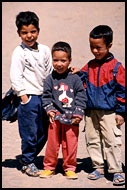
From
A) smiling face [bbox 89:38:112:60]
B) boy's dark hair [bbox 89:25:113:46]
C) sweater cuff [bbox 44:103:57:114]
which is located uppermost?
boy's dark hair [bbox 89:25:113:46]

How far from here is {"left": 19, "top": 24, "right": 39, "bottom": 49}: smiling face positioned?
5.09 metres

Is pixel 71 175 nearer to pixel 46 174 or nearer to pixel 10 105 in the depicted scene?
pixel 46 174

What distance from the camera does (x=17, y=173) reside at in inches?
211

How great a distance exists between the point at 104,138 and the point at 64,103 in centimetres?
62

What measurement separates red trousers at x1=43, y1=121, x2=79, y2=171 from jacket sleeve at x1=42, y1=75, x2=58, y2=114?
0.57ft

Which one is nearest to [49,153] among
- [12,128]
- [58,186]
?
[58,186]

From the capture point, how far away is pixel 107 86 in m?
4.95

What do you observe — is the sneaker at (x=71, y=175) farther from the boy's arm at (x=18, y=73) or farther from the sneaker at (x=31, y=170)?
the boy's arm at (x=18, y=73)

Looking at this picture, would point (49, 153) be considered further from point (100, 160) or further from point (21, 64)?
point (21, 64)

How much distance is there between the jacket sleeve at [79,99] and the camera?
4.93 metres

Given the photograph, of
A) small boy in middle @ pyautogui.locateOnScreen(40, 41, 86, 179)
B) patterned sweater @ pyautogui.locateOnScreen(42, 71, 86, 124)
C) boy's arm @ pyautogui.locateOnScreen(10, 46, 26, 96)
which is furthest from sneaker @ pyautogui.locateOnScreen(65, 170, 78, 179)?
boy's arm @ pyautogui.locateOnScreen(10, 46, 26, 96)

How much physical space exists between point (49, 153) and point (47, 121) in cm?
41

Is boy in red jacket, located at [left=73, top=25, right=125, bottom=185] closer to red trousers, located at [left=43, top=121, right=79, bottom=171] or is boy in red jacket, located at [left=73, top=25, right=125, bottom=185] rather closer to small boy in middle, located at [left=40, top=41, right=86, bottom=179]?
small boy in middle, located at [left=40, top=41, right=86, bottom=179]

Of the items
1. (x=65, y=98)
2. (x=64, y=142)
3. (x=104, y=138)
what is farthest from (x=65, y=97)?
(x=104, y=138)
